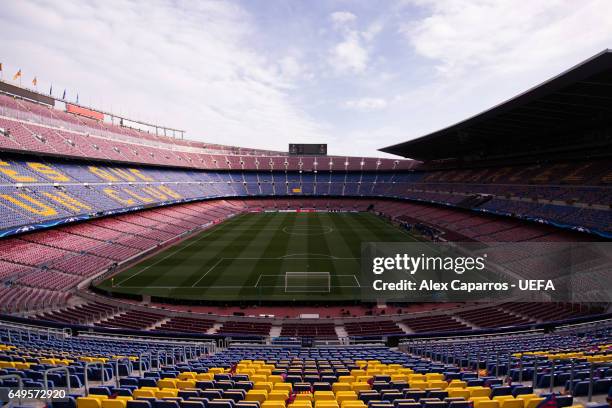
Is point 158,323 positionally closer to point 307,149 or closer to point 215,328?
point 215,328

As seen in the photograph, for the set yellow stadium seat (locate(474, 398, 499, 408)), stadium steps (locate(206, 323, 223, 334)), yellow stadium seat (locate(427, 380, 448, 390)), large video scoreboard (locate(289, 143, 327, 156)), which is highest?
large video scoreboard (locate(289, 143, 327, 156))

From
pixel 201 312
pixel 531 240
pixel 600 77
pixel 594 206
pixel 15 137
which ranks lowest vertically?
pixel 201 312

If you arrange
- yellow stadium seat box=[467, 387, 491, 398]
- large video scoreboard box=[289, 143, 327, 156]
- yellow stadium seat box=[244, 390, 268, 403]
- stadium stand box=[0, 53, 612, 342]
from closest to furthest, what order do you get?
yellow stadium seat box=[244, 390, 268, 403] → yellow stadium seat box=[467, 387, 491, 398] → stadium stand box=[0, 53, 612, 342] → large video scoreboard box=[289, 143, 327, 156]

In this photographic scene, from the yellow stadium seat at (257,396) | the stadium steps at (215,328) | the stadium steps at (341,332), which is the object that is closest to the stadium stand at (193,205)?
the stadium steps at (215,328)

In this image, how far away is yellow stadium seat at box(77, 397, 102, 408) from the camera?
532 cm

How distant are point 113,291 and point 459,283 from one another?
101 feet

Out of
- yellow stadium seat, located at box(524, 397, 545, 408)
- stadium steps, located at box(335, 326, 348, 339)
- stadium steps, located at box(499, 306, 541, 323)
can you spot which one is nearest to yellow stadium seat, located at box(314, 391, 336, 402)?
yellow stadium seat, located at box(524, 397, 545, 408)

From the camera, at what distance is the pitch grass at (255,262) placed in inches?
1148

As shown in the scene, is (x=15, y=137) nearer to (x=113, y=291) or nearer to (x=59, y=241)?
(x=59, y=241)

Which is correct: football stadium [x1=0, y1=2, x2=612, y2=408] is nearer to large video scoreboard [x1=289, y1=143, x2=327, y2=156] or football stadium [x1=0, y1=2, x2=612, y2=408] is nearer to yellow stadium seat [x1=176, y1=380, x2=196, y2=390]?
yellow stadium seat [x1=176, y1=380, x2=196, y2=390]

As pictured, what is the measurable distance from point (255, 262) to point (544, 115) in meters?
34.5

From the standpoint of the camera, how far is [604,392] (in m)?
6.87

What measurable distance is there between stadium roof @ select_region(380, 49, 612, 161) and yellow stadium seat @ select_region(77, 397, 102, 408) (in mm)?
27142

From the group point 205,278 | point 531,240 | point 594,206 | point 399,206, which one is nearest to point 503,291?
point 531,240
